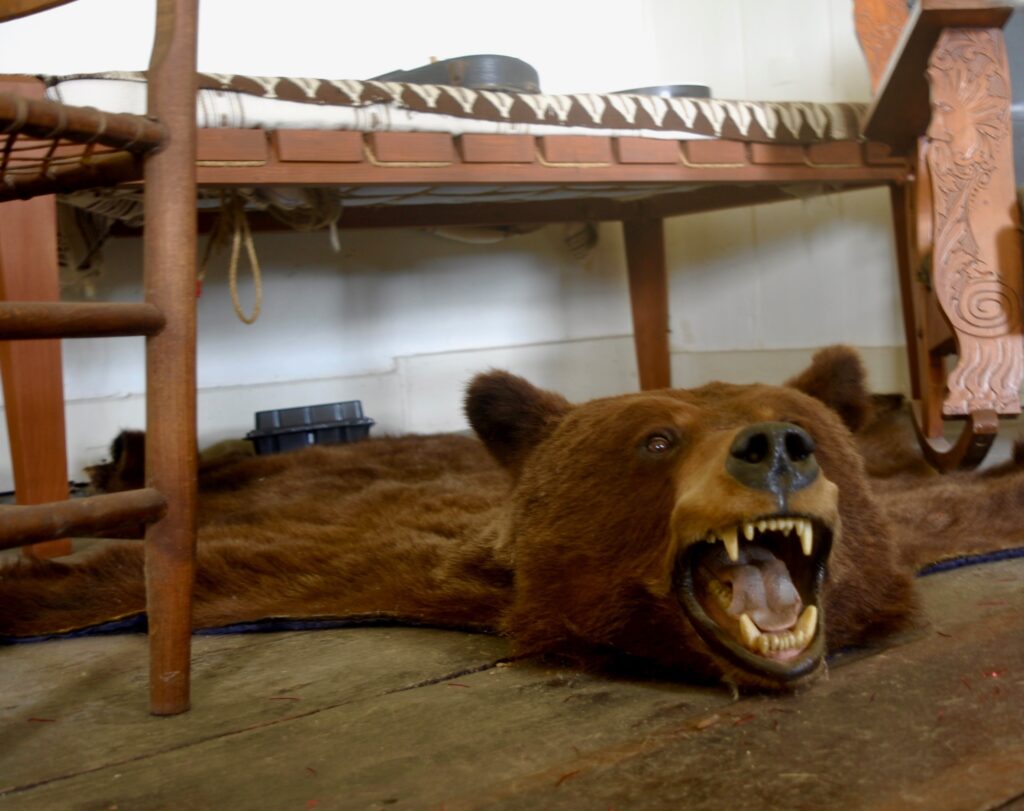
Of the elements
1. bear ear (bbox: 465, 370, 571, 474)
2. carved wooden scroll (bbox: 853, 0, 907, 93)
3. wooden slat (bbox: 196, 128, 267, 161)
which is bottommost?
bear ear (bbox: 465, 370, 571, 474)

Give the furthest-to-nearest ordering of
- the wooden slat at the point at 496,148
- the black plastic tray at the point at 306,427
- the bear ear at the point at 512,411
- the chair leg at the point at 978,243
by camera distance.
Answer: the black plastic tray at the point at 306,427 → the wooden slat at the point at 496,148 → the chair leg at the point at 978,243 → the bear ear at the point at 512,411

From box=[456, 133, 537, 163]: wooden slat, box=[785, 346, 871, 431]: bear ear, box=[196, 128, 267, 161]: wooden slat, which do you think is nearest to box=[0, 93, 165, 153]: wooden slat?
box=[196, 128, 267, 161]: wooden slat

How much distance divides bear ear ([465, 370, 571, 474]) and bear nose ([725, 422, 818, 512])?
1.20ft

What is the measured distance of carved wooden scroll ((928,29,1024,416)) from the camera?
177 centimetres

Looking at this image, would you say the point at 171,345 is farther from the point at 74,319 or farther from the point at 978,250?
the point at 978,250

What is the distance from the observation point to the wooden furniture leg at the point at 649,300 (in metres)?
3.03

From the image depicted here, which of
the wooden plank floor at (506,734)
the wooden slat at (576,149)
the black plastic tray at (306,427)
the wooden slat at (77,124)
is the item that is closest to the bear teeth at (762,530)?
the wooden plank floor at (506,734)

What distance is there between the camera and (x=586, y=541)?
1100 millimetres

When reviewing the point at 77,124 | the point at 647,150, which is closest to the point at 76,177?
the point at 77,124

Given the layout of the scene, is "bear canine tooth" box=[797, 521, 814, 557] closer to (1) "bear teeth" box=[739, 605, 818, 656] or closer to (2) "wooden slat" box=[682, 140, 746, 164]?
(1) "bear teeth" box=[739, 605, 818, 656]

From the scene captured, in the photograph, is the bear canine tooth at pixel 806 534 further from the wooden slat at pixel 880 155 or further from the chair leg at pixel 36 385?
the wooden slat at pixel 880 155

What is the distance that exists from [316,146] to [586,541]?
0.93 m

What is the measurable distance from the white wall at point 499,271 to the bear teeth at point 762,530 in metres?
2.24

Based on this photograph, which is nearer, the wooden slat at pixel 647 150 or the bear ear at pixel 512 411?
the bear ear at pixel 512 411
